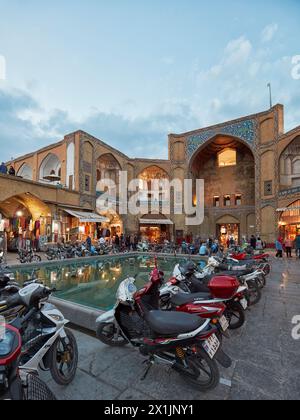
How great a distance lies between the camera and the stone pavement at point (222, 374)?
6.13 ft

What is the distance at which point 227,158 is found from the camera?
81.1 ft

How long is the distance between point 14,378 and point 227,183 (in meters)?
25.1

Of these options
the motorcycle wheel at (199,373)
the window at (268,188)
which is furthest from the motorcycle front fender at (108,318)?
the window at (268,188)

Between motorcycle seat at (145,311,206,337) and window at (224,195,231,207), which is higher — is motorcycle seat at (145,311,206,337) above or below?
below

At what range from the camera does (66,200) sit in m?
15.7

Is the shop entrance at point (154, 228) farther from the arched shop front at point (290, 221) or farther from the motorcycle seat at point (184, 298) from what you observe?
the motorcycle seat at point (184, 298)

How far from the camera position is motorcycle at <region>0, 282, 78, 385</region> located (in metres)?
1.93

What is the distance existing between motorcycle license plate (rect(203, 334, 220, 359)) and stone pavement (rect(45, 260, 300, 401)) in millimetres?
334

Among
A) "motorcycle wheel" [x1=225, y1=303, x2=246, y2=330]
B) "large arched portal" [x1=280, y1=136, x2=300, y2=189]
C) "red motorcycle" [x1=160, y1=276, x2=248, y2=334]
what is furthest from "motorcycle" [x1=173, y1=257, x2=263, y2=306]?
"large arched portal" [x1=280, y1=136, x2=300, y2=189]


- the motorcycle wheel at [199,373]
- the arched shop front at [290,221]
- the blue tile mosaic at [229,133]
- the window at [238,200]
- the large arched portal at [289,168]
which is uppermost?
the blue tile mosaic at [229,133]

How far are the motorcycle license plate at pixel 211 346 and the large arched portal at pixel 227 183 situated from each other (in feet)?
70.9

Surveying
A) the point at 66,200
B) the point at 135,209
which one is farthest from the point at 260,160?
the point at 66,200

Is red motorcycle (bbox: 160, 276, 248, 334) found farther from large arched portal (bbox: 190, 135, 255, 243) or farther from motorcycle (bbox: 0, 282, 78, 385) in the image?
large arched portal (bbox: 190, 135, 255, 243)
